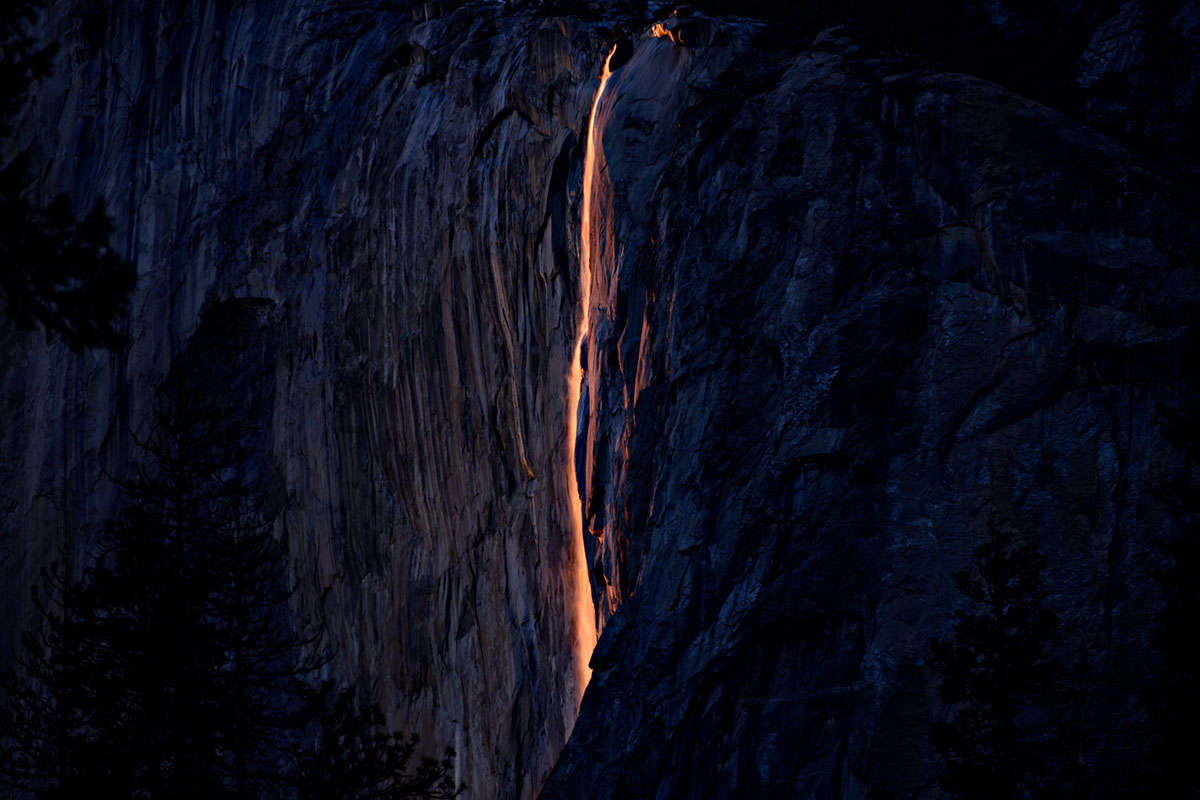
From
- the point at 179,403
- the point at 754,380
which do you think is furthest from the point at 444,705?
the point at 179,403

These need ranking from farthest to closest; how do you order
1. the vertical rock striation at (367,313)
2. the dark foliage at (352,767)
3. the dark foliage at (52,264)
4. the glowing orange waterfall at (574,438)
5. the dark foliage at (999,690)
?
the vertical rock striation at (367,313), the glowing orange waterfall at (574,438), the dark foliage at (999,690), the dark foliage at (352,767), the dark foliage at (52,264)

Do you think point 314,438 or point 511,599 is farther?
point 314,438

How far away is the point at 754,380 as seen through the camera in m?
23.0

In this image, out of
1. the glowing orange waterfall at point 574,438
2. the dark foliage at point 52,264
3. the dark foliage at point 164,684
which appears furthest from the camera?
the glowing orange waterfall at point 574,438

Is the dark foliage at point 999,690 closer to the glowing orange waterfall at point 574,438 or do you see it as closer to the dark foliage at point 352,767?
the dark foliage at point 352,767

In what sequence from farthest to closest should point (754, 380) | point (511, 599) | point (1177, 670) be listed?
point (511, 599) < point (754, 380) < point (1177, 670)

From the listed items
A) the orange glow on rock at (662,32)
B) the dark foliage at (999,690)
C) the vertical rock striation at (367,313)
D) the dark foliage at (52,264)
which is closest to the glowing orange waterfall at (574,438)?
the vertical rock striation at (367,313)

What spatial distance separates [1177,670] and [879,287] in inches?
339

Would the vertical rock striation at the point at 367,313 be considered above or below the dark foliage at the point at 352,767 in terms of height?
above

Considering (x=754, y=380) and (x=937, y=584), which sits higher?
(x=754, y=380)

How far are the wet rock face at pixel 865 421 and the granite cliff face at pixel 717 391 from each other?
59 mm

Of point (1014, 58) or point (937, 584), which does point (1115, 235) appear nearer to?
point (937, 584)

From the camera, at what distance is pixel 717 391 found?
76.2 feet

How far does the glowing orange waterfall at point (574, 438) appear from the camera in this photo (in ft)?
87.9
